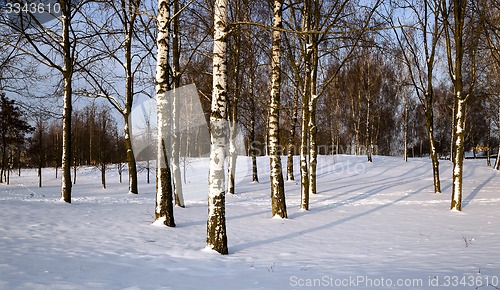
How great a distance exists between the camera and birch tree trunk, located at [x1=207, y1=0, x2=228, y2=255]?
611 centimetres

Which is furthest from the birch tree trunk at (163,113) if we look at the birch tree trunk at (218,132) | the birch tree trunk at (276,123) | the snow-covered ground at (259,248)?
the birch tree trunk at (276,123)

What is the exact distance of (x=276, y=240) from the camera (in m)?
7.62

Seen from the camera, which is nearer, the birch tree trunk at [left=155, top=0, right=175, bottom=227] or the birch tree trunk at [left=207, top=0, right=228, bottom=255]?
the birch tree trunk at [left=207, top=0, right=228, bottom=255]

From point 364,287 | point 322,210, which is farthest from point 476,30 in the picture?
point 364,287

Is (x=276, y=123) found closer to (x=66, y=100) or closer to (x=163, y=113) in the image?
(x=163, y=113)

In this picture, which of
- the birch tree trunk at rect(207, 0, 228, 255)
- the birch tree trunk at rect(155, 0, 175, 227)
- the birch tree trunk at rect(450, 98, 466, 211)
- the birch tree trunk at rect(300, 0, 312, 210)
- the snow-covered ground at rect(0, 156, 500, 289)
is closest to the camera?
the snow-covered ground at rect(0, 156, 500, 289)

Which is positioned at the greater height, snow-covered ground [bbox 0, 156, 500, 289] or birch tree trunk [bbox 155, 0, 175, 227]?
birch tree trunk [bbox 155, 0, 175, 227]

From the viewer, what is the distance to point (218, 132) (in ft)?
20.1

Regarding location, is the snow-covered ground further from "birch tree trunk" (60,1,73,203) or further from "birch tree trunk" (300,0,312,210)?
"birch tree trunk" (60,1,73,203)

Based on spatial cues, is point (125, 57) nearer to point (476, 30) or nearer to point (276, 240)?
point (276, 240)

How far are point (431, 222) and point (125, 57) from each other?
47.1 feet

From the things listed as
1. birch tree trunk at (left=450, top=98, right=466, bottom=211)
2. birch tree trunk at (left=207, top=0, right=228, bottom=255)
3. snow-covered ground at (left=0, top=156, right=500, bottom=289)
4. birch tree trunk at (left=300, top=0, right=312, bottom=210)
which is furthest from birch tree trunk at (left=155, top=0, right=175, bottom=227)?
birch tree trunk at (left=450, top=98, right=466, bottom=211)

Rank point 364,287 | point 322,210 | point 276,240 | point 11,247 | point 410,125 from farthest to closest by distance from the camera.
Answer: point 410,125 → point 322,210 → point 276,240 → point 11,247 → point 364,287

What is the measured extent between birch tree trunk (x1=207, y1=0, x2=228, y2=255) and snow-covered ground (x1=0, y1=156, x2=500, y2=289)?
1.36 feet
